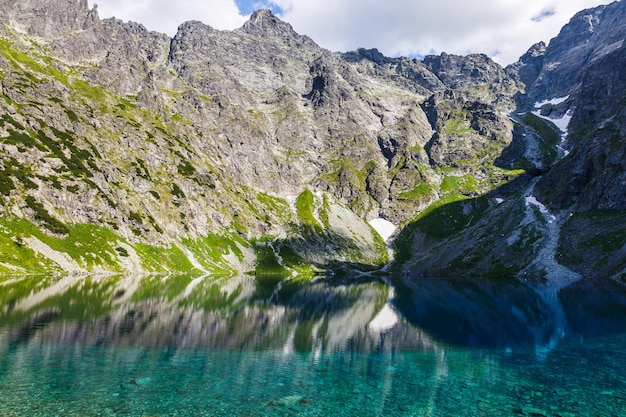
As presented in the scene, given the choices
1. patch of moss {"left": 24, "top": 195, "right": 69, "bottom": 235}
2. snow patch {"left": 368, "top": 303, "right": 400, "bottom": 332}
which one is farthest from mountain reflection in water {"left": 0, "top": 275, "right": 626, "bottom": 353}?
patch of moss {"left": 24, "top": 195, "right": 69, "bottom": 235}

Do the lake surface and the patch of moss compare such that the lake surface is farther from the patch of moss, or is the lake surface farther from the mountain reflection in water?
the patch of moss

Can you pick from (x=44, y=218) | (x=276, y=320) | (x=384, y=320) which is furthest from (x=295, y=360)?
(x=44, y=218)

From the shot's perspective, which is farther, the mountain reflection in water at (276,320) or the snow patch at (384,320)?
the snow patch at (384,320)

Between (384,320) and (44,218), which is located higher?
(44,218)

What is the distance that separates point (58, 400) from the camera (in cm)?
2477

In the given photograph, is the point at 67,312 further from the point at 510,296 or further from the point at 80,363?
the point at 510,296

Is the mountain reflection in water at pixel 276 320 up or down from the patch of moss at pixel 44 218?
down

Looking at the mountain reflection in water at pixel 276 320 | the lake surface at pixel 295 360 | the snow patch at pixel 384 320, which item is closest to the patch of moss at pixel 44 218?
the mountain reflection in water at pixel 276 320

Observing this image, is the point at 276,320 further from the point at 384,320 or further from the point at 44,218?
the point at 44,218

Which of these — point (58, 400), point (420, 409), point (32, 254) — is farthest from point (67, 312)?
point (32, 254)

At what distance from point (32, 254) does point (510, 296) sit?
125 m

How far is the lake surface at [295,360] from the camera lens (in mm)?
26141

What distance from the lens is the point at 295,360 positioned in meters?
37.9

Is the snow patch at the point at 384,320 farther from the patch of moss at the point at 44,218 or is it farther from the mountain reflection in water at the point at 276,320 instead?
the patch of moss at the point at 44,218
